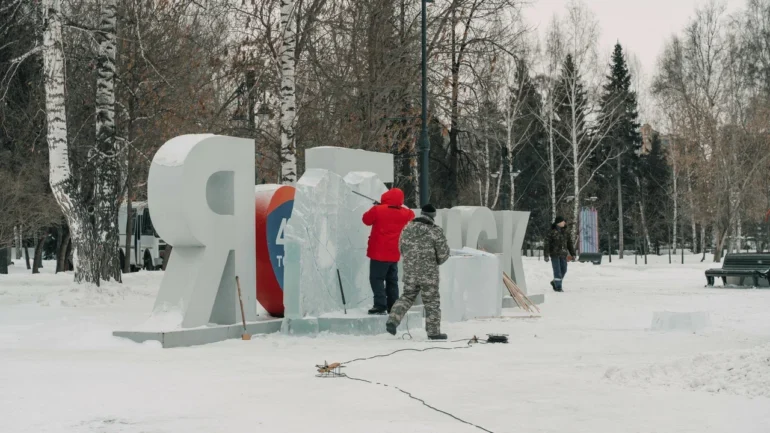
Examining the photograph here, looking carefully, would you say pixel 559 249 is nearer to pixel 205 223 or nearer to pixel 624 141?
pixel 205 223

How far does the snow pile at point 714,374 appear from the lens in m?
8.28

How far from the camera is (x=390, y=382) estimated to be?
8.98m

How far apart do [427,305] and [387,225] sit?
1400 millimetres

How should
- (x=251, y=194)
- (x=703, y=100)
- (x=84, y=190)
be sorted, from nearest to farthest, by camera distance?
1. (x=251, y=194)
2. (x=84, y=190)
3. (x=703, y=100)

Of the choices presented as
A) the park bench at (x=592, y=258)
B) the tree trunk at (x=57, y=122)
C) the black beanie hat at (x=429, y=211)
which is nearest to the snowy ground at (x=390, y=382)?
the black beanie hat at (x=429, y=211)

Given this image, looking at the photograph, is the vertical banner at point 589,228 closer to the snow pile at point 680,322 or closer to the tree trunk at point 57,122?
the tree trunk at point 57,122

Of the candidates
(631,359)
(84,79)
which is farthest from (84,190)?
(631,359)

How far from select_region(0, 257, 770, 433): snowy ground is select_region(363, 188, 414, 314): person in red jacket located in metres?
0.87

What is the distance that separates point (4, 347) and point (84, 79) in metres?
15.9

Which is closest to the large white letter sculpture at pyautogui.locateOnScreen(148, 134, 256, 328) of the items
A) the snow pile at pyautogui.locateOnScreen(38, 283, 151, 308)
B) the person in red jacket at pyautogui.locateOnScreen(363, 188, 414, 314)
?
the person in red jacket at pyautogui.locateOnScreen(363, 188, 414, 314)

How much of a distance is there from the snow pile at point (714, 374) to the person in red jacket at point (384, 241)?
4.85m

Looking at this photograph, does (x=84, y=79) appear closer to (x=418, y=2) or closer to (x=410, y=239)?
(x=418, y=2)

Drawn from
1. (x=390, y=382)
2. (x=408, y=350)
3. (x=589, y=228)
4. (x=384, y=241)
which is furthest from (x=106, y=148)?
(x=589, y=228)

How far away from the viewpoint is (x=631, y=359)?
10.8 meters
